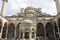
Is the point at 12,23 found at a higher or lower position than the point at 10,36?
higher

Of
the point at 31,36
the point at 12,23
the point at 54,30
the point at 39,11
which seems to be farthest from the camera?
the point at 39,11

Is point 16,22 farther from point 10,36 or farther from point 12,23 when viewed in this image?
point 10,36

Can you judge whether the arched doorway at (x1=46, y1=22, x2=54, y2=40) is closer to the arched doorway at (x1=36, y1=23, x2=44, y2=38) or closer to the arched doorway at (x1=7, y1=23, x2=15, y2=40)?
the arched doorway at (x1=36, y1=23, x2=44, y2=38)

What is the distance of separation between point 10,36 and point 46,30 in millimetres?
8783

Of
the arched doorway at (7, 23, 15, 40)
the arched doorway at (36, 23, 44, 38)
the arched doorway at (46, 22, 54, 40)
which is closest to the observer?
the arched doorway at (46, 22, 54, 40)

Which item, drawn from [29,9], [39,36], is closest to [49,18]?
[39,36]

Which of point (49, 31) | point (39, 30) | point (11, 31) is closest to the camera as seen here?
point (49, 31)

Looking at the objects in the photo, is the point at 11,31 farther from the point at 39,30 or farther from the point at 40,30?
the point at 40,30

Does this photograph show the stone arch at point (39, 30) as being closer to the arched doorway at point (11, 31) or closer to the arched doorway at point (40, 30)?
the arched doorway at point (40, 30)

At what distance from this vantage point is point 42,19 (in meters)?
23.1

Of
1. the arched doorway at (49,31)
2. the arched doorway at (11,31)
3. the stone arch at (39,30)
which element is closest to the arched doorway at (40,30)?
the stone arch at (39,30)

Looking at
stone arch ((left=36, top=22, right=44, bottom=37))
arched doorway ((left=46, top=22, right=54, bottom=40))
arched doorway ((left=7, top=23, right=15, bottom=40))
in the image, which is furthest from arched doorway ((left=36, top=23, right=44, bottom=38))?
arched doorway ((left=7, top=23, right=15, bottom=40))

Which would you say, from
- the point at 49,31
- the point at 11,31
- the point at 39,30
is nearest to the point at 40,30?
the point at 39,30

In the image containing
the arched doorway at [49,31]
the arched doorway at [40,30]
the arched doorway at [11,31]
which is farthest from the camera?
the arched doorway at [40,30]
